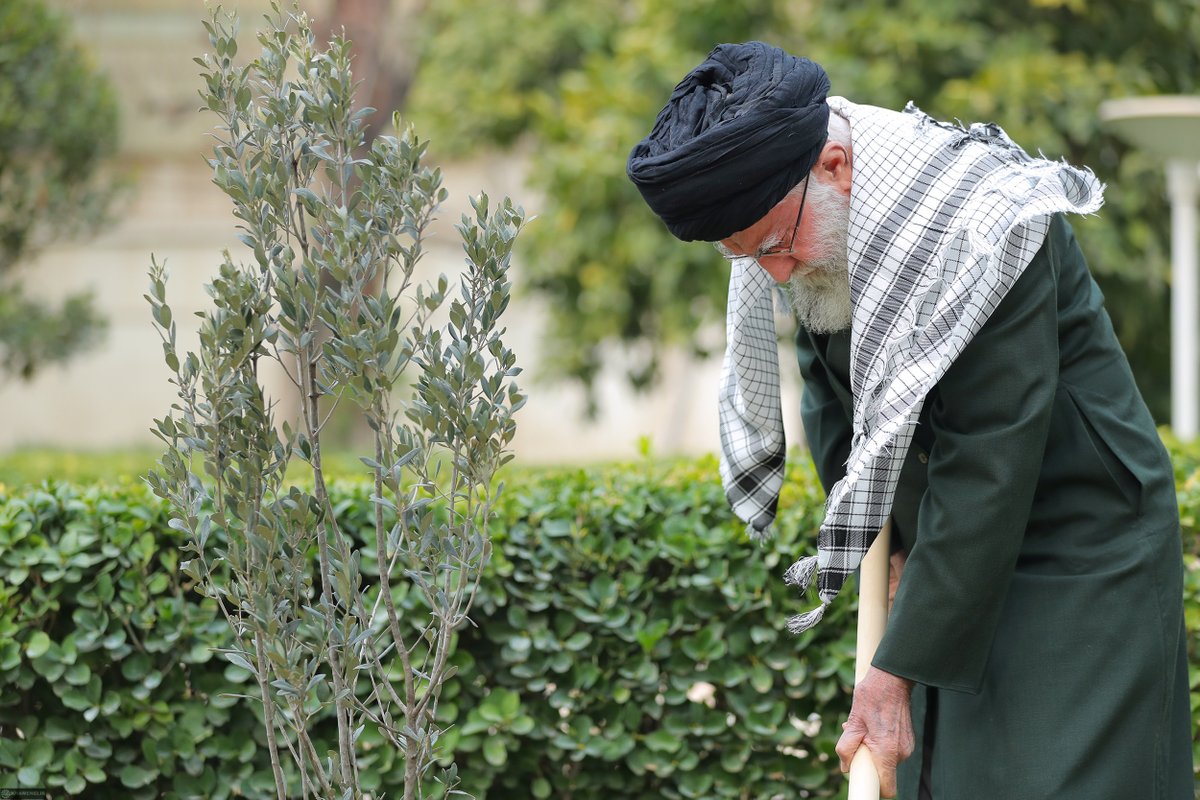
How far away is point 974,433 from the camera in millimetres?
2023

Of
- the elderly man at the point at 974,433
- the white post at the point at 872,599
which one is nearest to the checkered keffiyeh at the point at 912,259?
the elderly man at the point at 974,433

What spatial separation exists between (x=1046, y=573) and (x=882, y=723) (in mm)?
375

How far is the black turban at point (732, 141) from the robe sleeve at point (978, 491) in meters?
0.42

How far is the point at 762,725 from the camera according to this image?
3088 mm

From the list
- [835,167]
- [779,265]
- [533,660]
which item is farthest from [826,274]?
[533,660]

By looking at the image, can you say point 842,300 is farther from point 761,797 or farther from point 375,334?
point 761,797

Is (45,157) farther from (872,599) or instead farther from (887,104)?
(872,599)

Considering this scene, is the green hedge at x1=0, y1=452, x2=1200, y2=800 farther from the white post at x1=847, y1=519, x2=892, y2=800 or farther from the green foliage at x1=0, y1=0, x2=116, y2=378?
the green foliage at x1=0, y1=0, x2=116, y2=378

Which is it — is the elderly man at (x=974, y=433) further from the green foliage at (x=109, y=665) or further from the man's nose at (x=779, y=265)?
the green foliage at (x=109, y=665)

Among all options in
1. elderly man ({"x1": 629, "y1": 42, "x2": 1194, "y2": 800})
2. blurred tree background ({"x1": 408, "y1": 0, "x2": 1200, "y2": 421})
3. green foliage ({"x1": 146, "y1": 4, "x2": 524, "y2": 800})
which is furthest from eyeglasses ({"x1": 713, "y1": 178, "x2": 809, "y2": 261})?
blurred tree background ({"x1": 408, "y1": 0, "x2": 1200, "y2": 421})

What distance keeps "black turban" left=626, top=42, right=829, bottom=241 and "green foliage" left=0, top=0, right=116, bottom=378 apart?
5.19 m

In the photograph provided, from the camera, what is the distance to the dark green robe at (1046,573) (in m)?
2.01

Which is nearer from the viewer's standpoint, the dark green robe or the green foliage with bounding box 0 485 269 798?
the dark green robe

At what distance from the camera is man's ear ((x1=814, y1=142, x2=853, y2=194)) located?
2.20m
